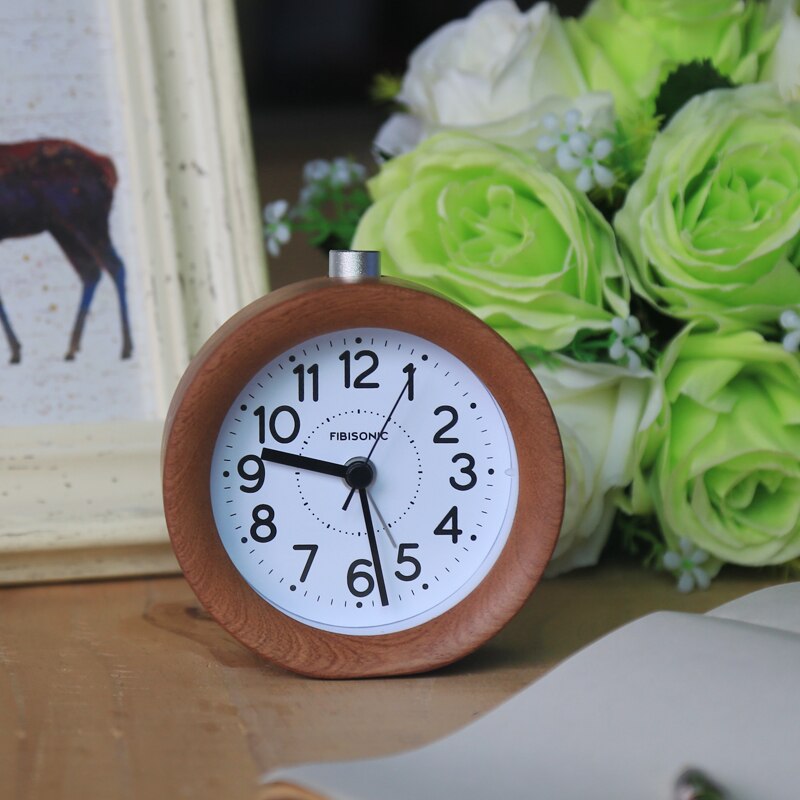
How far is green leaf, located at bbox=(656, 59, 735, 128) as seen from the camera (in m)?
0.93

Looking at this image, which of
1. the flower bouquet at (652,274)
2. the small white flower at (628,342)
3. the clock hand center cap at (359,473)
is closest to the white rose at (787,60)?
the flower bouquet at (652,274)

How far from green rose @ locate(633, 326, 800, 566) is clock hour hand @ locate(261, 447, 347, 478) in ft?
0.87

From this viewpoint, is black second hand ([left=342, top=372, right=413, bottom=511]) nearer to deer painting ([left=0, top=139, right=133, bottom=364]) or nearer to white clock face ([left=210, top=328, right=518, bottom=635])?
white clock face ([left=210, top=328, right=518, bottom=635])

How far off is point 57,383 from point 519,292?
39 cm

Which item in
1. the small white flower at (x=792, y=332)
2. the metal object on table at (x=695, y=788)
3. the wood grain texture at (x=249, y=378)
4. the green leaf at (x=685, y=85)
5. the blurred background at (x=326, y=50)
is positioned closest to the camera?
the metal object on table at (x=695, y=788)

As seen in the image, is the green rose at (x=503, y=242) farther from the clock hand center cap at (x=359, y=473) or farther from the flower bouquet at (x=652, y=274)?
the clock hand center cap at (x=359, y=473)

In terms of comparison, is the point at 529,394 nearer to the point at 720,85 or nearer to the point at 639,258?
the point at 639,258

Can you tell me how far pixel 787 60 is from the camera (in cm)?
95

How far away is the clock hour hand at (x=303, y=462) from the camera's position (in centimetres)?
70

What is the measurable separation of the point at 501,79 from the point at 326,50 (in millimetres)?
1714

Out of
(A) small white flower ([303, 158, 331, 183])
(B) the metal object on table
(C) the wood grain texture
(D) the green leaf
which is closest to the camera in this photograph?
(B) the metal object on table

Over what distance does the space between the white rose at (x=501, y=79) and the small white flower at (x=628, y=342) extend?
0.62ft

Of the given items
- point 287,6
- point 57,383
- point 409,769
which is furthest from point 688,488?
point 287,6

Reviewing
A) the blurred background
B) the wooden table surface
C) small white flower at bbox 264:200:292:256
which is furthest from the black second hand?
the blurred background
